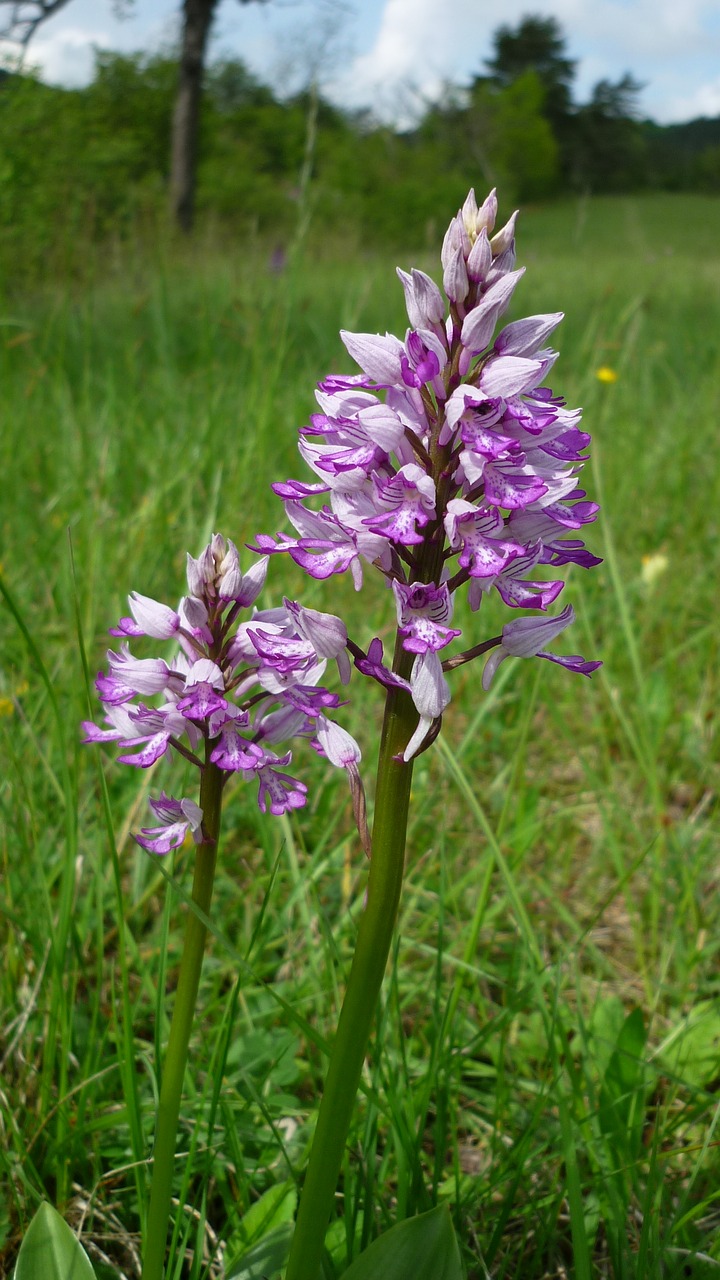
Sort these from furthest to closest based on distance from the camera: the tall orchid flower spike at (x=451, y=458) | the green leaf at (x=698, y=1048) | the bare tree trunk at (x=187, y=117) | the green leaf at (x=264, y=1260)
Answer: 1. the bare tree trunk at (x=187, y=117)
2. the green leaf at (x=698, y=1048)
3. the green leaf at (x=264, y=1260)
4. the tall orchid flower spike at (x=451, y=458)

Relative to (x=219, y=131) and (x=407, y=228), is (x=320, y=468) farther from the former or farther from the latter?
(x=219, y=131)

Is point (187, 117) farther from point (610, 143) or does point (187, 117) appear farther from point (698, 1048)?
point (610, 143)

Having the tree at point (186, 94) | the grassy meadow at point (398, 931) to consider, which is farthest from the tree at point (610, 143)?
the grassy meadow at point (398, 931)

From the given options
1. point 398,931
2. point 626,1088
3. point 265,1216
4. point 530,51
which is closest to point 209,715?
point 398,931

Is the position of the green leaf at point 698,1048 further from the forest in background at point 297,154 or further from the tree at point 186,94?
the tree at point 186,94

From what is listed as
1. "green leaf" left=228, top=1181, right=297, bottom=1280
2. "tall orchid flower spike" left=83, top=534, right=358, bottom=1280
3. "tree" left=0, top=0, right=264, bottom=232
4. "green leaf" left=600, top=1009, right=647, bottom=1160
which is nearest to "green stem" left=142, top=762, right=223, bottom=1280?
"tall orchid flower spike" left=83, top=534, right=358, bottom=1280

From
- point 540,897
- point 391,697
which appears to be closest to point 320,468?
point 391,697
